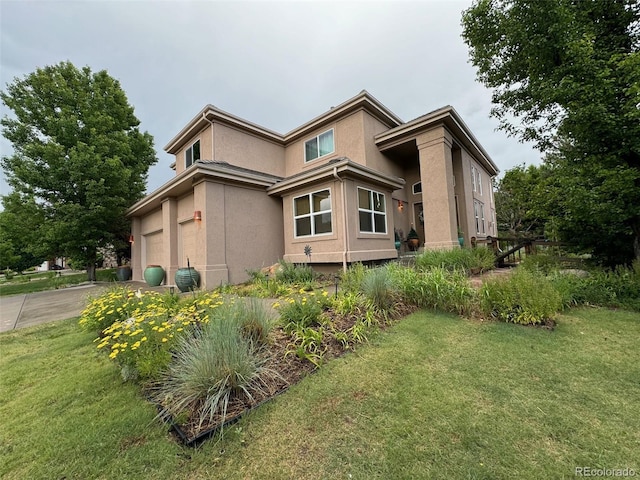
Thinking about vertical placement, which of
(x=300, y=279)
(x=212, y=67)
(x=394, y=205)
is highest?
(x=212, y=67)

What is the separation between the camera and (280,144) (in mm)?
14086

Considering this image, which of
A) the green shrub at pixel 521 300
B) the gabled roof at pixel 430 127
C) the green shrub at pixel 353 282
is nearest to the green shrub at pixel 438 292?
the green shrub at pixel 521 300

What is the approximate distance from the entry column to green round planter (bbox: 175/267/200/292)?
861 cm

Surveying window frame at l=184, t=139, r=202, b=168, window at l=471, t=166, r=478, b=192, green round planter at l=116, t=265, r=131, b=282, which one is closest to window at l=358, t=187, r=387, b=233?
window at l=471, t=166, r=478, b=192

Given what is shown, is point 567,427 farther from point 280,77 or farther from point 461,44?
point 280,77

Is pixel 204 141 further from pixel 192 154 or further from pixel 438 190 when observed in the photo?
pixel 438 190

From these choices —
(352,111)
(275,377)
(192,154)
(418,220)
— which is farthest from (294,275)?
(192,154)

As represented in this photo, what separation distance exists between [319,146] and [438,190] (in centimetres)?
605

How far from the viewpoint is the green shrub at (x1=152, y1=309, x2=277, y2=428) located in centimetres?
242

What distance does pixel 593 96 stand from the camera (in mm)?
6195

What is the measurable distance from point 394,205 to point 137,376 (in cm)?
1161

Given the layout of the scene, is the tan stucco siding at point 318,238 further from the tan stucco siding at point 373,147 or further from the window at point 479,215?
the window at point 479,215

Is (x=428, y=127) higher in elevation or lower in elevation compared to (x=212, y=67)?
lower

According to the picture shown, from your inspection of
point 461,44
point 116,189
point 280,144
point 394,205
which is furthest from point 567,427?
point 116,189
